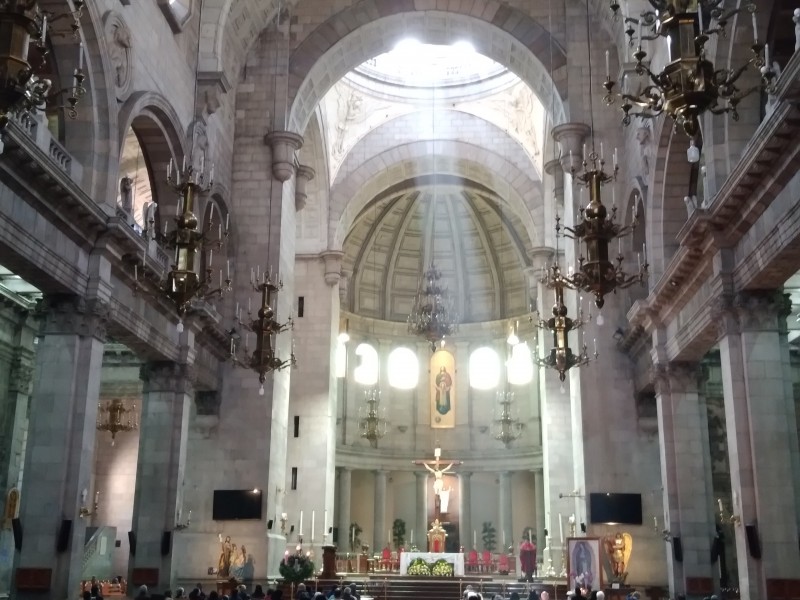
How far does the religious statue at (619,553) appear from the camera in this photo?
18.7 metres

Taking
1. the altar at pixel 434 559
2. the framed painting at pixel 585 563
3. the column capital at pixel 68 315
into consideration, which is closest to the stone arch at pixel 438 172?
the altar at pixel 434 559

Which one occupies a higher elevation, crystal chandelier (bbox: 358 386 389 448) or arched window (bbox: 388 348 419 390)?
arched window (bbox: 388 348 419 390)

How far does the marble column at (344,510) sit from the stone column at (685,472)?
18161mm

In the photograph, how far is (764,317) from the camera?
13.0 m

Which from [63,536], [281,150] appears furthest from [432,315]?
[63,536]

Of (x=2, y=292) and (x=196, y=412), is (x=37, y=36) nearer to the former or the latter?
(x=2, y=292)

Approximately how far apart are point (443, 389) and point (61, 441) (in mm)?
24851

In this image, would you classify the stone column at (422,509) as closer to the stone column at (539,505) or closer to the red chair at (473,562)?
the red chair at (473,562)

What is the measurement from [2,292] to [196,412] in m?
5.61

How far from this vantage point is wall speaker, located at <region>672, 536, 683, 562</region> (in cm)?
1644

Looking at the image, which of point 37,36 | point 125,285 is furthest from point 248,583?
point 37,36

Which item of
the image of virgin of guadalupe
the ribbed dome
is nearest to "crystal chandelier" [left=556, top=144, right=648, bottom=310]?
the ribbed dome

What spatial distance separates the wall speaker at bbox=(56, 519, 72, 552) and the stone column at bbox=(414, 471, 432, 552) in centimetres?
2310

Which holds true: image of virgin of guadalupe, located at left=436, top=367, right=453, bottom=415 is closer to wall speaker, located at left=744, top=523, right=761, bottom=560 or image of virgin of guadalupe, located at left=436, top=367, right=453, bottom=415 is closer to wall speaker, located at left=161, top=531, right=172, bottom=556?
wall speaker, located at left=161, top=531, right=172, bottom=556
